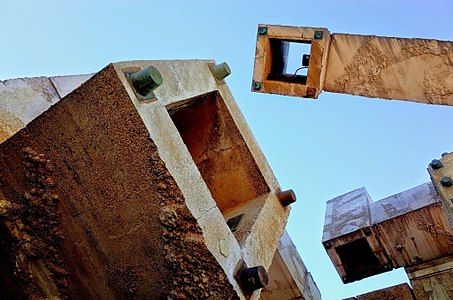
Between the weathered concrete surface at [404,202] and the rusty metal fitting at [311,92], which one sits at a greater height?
the rusty metal fitting at [311,92]

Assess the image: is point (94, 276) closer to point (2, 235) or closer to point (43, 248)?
point (43, 248)

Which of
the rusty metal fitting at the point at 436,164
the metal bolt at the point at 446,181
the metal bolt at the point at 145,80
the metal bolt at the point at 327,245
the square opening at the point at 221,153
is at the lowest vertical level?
the metal bolt at the point at 327,245

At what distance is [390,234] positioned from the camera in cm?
629

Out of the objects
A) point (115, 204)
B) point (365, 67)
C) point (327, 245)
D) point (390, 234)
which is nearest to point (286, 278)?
point (327, 245)

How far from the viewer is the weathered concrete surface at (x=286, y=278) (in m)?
6.94

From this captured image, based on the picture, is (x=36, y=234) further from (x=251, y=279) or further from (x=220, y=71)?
(x=220, y=71)

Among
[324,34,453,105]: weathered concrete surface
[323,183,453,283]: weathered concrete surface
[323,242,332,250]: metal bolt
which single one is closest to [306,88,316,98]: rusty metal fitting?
[324,34,453,105]: weathered concrete surface

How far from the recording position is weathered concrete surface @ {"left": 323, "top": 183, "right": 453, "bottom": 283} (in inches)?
237

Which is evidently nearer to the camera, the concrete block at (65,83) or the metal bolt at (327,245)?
the concrete block at (65,83)

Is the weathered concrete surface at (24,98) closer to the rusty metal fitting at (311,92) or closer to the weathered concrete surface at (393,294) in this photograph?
the rusty metal fitting at (311,92)

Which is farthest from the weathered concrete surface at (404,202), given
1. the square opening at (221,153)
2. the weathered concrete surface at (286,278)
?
the square opening at (221,153)

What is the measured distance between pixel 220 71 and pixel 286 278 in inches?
138

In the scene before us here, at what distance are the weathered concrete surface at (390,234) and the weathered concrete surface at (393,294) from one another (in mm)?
266

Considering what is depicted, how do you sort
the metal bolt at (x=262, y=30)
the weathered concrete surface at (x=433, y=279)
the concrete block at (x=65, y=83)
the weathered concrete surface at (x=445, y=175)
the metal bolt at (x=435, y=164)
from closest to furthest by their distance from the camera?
the weathered concrete surface at (x=445, y=175) < the metal bolt at (x=262, y=30) < the metal bolt at (x=435, y=164) < the concrete block at (x=65, y=83) < the weathered concrete surface at (x=433, y=279)
